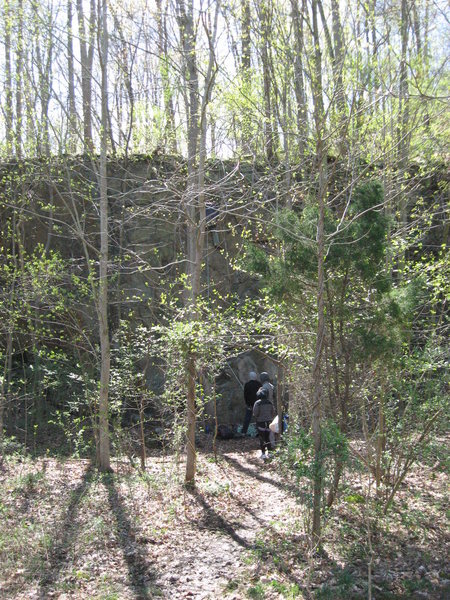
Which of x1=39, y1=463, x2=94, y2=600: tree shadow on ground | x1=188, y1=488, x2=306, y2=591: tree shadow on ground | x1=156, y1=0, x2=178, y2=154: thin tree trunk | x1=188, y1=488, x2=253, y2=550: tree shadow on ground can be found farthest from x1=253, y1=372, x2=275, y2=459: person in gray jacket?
x1=156, y1=0, x2=178, y2=154: thin tree trunk

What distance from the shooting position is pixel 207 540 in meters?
7.27

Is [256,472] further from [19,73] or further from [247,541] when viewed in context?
[19,73]

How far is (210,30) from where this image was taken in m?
8.63

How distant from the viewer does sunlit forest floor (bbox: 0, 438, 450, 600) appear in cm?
593

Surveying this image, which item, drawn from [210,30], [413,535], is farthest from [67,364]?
[413,535]

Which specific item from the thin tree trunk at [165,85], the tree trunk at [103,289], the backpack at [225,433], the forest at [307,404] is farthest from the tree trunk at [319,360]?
the backpack at [225,433]

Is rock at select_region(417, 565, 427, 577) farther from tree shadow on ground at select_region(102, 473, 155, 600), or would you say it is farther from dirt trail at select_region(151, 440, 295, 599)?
tree shadow on ground at select_region(102, 473, 155, 600)

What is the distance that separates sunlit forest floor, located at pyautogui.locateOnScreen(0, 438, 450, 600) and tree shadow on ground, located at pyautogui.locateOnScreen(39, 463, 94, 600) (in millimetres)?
18

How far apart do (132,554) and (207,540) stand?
3.19ft

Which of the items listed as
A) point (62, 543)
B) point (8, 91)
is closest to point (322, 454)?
point (62, 543)

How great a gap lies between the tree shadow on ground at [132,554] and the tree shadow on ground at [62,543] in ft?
1.76

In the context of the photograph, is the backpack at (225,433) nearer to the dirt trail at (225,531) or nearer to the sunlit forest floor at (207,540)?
the dirt trail at (225,531)

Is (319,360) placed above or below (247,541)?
above

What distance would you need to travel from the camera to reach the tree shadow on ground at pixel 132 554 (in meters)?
6.07
